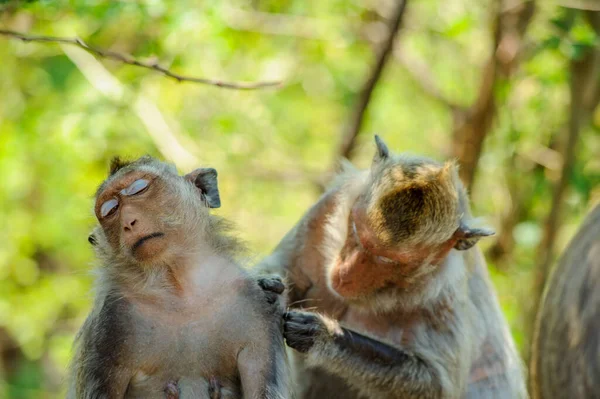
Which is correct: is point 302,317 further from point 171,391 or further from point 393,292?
point 171,391

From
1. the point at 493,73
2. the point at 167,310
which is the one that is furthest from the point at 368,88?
the point at 167,310

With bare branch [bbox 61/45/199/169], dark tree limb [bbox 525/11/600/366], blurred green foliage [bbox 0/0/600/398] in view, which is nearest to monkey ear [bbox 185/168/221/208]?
blurred green foliage [bbox 0/0/600/398]

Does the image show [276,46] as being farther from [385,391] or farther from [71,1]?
[385,391]

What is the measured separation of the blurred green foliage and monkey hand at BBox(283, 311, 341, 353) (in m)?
2.54

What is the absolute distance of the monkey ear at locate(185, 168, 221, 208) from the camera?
3.95m

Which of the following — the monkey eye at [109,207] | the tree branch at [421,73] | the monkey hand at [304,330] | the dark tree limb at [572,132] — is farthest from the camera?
the tree branch at [421,73]

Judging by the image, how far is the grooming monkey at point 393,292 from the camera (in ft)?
13.5

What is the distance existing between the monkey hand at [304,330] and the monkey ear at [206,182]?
Answer: 0.63m

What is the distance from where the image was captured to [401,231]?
4.07 metres

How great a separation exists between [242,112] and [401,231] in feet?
14.2

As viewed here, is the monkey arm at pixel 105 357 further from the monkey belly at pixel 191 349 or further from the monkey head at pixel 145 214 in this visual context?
the monkey head at pixel 145 214

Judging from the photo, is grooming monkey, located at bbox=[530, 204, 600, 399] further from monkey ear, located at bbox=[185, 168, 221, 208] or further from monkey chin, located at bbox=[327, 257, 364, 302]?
monkey ear, located at bbox=[185, 168, 221, 208]

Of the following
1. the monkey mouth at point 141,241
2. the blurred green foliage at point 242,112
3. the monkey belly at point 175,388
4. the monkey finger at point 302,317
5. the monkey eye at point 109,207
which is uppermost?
the monkey eye at point 109,207

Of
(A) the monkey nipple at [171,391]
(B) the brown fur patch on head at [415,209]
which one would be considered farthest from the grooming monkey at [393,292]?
(A) the monkey nipple at [171,391]
